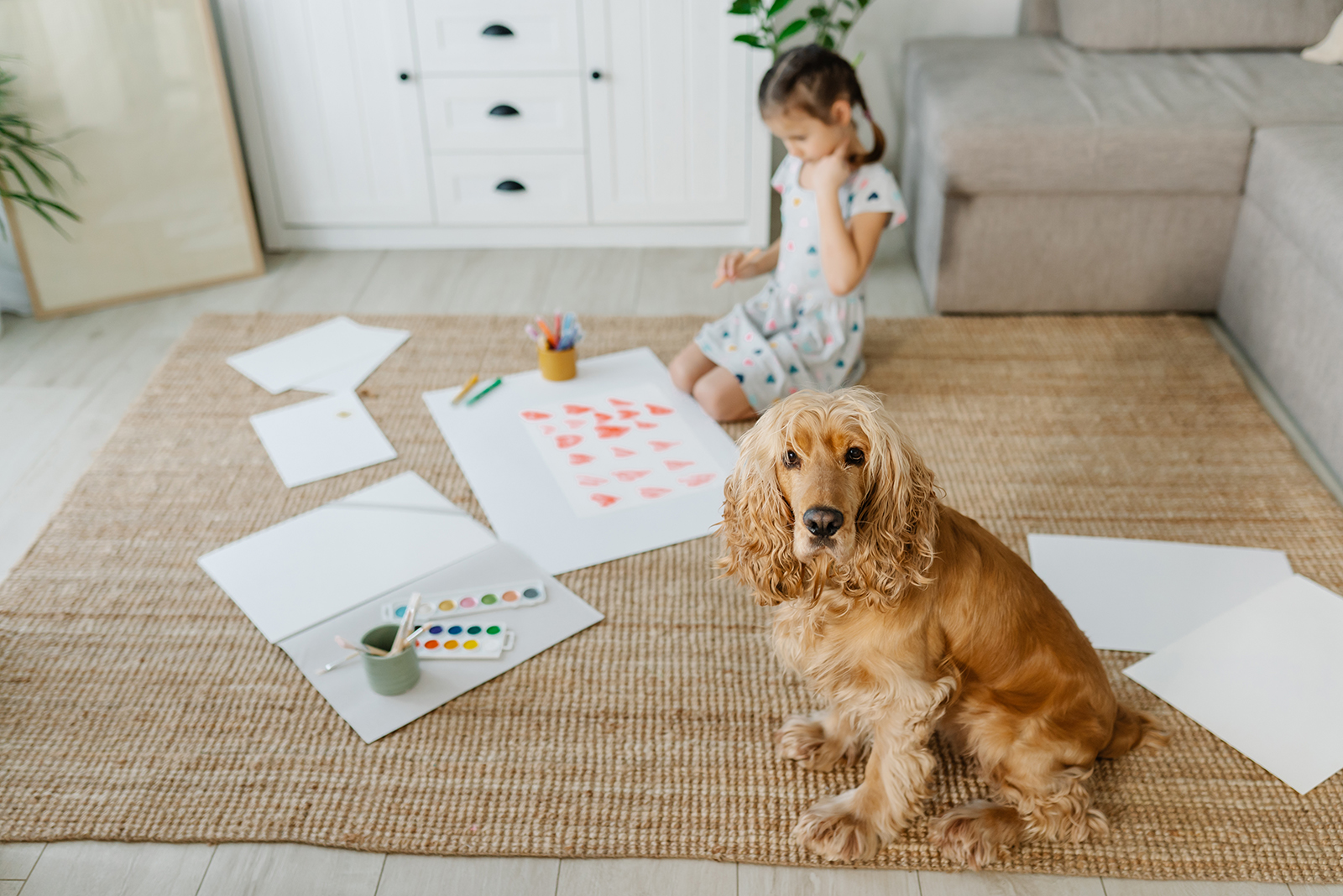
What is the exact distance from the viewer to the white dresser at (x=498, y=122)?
268 cm

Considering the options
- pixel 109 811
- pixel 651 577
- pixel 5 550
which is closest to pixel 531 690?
pixel 651 577

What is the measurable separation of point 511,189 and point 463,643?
1629mm

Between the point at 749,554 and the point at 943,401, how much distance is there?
3.94ft

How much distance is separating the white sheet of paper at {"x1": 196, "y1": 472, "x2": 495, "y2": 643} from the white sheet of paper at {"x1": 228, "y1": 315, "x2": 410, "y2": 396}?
0.49m

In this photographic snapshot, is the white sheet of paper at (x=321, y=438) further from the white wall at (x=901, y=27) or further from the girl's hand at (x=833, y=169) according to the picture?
the white wall at (x=901, y=27)

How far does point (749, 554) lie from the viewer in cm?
118

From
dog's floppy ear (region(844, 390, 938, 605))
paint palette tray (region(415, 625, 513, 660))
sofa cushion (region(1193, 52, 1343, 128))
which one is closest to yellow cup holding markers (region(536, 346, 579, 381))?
paint palette tray (region(415, 625, 513, 660))

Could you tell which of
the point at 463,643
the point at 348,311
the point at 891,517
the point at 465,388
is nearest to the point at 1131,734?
the point at 891,517

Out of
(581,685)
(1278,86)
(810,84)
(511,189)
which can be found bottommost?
(581,685)

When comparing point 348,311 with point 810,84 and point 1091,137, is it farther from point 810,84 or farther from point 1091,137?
point 1091,137

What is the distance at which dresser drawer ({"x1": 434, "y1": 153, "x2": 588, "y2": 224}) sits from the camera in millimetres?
2861

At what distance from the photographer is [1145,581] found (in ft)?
5.76

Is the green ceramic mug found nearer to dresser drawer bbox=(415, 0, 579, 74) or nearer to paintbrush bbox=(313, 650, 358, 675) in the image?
paintbrush bbox=(313, 650, 358, 675)

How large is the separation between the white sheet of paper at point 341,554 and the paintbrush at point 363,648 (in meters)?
0.21
